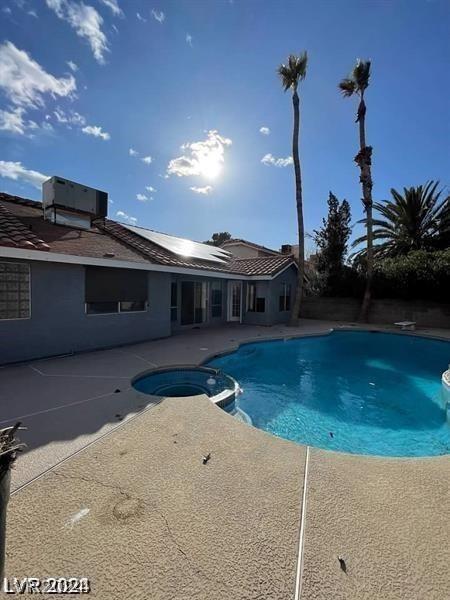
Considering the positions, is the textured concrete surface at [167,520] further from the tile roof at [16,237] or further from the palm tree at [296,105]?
the palm tree at [296,105]

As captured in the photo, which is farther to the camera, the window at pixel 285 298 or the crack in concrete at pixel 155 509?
the window at pixel 285 298

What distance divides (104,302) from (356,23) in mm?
12516

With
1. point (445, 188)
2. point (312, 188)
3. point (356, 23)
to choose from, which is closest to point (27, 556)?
point (356, 23)

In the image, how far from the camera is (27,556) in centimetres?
213

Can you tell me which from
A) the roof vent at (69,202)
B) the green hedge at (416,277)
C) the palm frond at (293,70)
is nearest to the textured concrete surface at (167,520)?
the roof vent at (69,202)

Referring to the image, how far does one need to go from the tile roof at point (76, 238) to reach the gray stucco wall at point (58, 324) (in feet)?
2.34

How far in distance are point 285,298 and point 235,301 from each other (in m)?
3.46

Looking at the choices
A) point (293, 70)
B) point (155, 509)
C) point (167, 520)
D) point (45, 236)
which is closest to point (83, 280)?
point (45, 236)

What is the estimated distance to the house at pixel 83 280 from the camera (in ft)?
24.3

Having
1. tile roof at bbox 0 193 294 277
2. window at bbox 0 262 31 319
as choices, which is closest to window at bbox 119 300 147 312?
tile roof at bbox 0 193 294 277

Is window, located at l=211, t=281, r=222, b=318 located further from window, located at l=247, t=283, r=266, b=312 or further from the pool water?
the pool water

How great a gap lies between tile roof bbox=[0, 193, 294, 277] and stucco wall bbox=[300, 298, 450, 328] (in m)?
6.89

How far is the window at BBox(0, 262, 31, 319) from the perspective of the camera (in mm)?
7223

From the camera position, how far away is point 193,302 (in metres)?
14.5
